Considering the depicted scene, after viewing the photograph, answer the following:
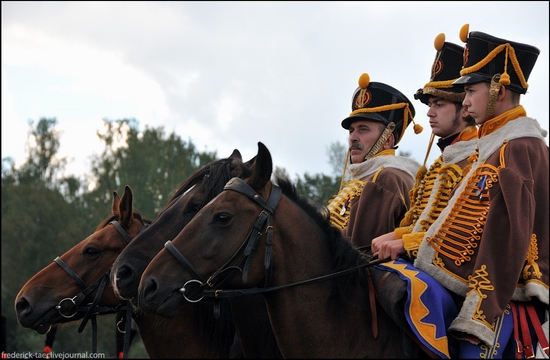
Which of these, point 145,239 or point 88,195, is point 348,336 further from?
point 88,195

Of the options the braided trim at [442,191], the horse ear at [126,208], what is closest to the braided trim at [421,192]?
the braided trim at [442,191]

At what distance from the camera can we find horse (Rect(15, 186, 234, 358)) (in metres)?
6.62

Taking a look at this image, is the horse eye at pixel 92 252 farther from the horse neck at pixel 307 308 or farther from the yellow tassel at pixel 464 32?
the yellow tassel at pixel 464 32

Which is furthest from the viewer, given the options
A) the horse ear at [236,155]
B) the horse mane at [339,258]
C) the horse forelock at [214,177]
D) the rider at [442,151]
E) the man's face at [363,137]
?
the man's face at [363,137]

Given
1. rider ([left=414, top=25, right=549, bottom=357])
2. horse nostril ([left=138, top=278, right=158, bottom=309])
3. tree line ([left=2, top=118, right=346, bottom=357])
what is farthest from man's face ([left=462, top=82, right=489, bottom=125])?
tree line ([left=2, top=118, right=346, bottom=357])

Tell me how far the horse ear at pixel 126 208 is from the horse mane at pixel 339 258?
256 cm

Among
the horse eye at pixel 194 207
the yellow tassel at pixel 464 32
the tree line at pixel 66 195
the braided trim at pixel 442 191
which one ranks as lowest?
the horse eye at pixel 194 207

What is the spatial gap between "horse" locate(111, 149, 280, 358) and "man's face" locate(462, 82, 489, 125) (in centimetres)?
166

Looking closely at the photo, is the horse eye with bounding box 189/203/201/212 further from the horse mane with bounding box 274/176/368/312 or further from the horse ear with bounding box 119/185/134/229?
the horse ear with bounding box 119/185/134/229

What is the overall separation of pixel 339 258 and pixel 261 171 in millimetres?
775

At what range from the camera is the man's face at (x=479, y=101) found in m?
4.92

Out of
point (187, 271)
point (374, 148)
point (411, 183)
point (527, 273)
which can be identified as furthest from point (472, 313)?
point (374, 148)

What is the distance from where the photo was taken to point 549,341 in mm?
4469

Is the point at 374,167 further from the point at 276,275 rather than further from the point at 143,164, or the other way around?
the point at 143,164
